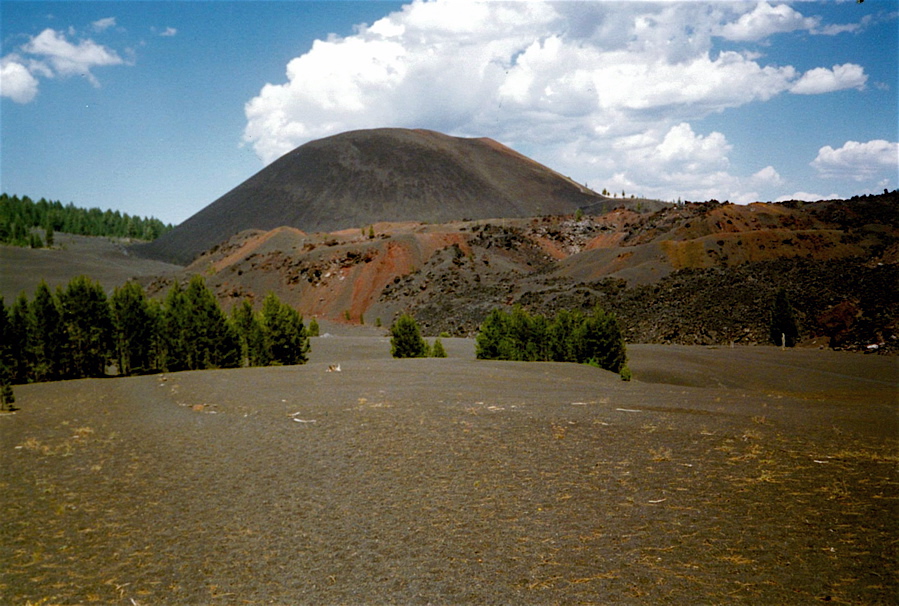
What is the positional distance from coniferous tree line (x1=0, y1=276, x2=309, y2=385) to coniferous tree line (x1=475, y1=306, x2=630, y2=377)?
10.3m

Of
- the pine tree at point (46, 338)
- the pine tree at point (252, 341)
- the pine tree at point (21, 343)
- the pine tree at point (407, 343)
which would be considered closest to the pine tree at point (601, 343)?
the pine tree at point (407, 343)

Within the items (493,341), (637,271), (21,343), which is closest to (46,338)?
(21,343)

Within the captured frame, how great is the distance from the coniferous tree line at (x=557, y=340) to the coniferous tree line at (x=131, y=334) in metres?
10.3

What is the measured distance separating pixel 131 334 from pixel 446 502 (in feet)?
80.3

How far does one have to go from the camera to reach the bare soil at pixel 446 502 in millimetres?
6523

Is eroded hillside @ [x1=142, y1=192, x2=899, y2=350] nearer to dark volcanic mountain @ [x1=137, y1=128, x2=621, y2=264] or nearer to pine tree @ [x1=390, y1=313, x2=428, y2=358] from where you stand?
pine tree @ [x1=390, y1=313, x2=428, y2=358]

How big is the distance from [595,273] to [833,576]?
57.7 meters

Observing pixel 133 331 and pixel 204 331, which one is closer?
pixel 133 331

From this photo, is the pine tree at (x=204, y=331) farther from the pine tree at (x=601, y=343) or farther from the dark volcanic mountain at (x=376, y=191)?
the dark volcanic mountain at (x=376, y=191)

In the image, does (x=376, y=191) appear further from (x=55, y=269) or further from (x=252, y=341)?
(x=252, y=341)

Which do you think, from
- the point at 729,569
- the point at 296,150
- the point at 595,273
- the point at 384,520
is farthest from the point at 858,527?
the point at 296,150

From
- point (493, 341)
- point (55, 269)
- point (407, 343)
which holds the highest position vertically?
point (55, 269)

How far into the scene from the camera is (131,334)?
28672 millimetres

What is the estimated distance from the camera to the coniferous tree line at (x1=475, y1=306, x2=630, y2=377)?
A: 2927 cm
